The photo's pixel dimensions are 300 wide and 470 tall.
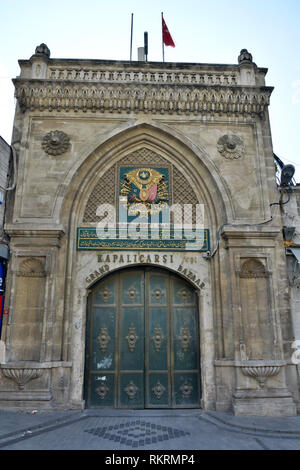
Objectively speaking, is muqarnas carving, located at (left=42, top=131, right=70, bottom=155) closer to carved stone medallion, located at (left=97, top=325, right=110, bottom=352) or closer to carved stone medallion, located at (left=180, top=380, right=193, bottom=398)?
carved stone medallion, located at (left=97, top=325, right=110, bottom=352)

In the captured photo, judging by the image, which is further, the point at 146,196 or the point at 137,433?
the point at 146,196

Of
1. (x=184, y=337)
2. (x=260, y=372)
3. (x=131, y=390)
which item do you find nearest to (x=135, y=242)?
(x=184, y=337)

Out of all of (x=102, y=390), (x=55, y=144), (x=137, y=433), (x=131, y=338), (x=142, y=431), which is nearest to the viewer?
(x=137, y=433)

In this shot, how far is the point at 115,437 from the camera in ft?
19.0

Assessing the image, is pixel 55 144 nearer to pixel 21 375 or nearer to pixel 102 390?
pixel 21 375

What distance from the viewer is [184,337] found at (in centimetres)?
815

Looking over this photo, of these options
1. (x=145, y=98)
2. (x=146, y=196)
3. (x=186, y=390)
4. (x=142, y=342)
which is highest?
(x=145, y=98)

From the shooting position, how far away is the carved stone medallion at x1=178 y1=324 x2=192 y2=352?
26.6 ft

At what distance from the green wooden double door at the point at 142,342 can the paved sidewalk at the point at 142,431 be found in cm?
45

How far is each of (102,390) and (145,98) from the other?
704 centimetres

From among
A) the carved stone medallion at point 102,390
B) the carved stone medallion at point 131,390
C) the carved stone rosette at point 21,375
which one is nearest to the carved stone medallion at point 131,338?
the carved stone medallion at point 131,390

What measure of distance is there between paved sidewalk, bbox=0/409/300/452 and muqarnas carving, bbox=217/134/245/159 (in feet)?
19.2

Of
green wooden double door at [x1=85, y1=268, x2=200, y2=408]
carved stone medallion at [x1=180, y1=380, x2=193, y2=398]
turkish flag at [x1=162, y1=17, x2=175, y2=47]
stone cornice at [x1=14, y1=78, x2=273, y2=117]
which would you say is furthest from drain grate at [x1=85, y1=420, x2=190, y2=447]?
turkish flag at [x1=162, y1=17, x2=175, y2=47]
